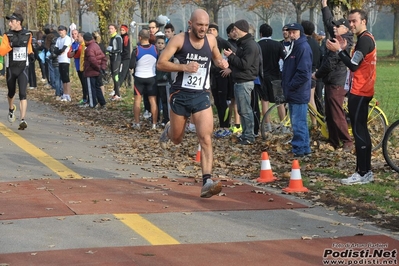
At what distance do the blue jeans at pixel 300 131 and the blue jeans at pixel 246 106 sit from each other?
4.64 feet

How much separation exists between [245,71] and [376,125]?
229 cm

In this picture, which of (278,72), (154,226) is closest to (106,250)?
(154,226)

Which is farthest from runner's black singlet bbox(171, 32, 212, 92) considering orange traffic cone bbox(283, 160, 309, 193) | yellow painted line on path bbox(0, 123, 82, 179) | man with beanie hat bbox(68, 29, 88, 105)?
man with beanie hat bbox(68, 29, 88, 105)

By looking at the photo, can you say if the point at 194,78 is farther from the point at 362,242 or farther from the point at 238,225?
the point at 362,242

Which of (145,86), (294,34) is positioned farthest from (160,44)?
(294,34)

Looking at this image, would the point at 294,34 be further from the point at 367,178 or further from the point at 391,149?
the point at 367,178

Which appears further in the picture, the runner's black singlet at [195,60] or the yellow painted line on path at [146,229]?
the runner's black singlet at [195,60]

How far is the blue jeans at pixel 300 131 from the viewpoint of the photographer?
41.3 feet

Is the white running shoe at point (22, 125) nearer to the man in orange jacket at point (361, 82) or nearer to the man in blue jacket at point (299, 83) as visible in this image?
the man in blue jacket at point (299, 83)

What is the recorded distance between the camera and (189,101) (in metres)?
9.74

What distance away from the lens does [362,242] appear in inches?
284

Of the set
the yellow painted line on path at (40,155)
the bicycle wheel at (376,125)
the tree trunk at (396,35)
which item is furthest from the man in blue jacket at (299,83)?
the tree trunk at (396,35)

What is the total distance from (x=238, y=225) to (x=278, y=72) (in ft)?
24.4

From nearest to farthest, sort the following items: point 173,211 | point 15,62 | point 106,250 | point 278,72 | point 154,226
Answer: point 106,250
point 154,226
point 173,211
point 278,72
point 15,62
